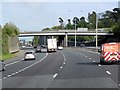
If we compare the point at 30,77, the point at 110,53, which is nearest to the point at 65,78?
the point at 30,77

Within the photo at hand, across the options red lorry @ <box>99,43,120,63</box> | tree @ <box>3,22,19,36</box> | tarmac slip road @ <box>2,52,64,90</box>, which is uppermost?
tree @ <box>3,22,19,36</box>

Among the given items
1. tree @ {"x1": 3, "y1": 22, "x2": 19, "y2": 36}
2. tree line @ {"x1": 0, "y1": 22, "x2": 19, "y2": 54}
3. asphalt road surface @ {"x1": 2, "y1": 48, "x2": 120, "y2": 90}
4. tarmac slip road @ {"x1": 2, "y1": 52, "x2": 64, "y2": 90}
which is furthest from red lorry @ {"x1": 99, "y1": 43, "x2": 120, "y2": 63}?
tree @ {"x1": 3, "y1": 22, "x2": 19, "y2": 36}

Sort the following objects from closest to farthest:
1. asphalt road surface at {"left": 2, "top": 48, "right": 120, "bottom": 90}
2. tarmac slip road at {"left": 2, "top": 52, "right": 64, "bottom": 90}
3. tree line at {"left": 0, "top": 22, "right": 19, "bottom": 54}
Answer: asphalt road surface at {"left": 2, "top": 48, "right": 120, "bottom": 90} < tarmac slip road at {"left": 2, "top": 52, "right": 64, "bottom": 90} < tree line at {"left": 0, "top": 22, "right": 19, "bottom": 54}

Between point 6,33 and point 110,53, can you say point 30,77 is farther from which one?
point 6,33

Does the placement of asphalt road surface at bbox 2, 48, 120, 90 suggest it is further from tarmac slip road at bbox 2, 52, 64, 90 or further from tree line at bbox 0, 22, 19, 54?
tree line at bbox 0, 22, 19, 54

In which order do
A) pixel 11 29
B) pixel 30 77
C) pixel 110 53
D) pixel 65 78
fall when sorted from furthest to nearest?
pixel 11 29 < pixel 110 53 < pixel 30 77 < pixel 65 78

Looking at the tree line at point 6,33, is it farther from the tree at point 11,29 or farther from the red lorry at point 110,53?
the red lorry at point 110,53

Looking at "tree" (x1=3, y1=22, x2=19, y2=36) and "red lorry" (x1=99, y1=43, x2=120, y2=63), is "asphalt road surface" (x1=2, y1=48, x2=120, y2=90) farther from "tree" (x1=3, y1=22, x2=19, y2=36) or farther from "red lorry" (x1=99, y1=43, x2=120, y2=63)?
"tree" (x1=3, y1=22, x2=19, y2=36)

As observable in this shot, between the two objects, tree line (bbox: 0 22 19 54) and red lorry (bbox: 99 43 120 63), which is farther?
tree line (bbox: 0 22 19 54)

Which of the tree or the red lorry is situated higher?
the tree

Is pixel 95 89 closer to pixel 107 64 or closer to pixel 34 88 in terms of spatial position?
pixel 34 88

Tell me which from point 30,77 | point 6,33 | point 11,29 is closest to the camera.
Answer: point 30,77

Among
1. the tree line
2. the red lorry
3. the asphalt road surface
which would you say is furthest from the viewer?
the tree line

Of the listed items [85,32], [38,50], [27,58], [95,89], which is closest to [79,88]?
[95,89]
